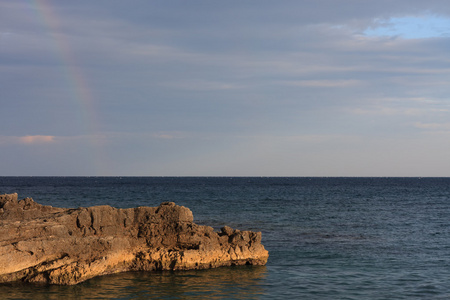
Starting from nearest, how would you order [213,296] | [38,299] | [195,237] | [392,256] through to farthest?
[38,299] → [213,296] → [195,237] → [392,256]

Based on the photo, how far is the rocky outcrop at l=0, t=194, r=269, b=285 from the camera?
67.7 ft

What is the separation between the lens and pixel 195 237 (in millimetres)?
24703

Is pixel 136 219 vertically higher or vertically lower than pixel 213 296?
higher

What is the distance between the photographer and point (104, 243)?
73.4 ft

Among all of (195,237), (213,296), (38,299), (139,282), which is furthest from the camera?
(195,237)

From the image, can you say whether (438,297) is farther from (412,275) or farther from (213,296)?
(213,296)

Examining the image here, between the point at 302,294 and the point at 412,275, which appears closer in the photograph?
the point at 302,294

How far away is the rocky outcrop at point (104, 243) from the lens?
20.6m

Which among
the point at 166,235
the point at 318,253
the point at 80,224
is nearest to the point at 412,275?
the point at 318,253

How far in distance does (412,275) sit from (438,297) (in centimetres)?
416

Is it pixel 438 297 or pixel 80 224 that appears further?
pixel 80 224

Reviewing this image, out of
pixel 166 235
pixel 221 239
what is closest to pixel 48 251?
pixel 166 235

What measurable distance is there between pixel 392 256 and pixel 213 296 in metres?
14.7

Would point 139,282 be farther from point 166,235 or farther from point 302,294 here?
point 302,294
